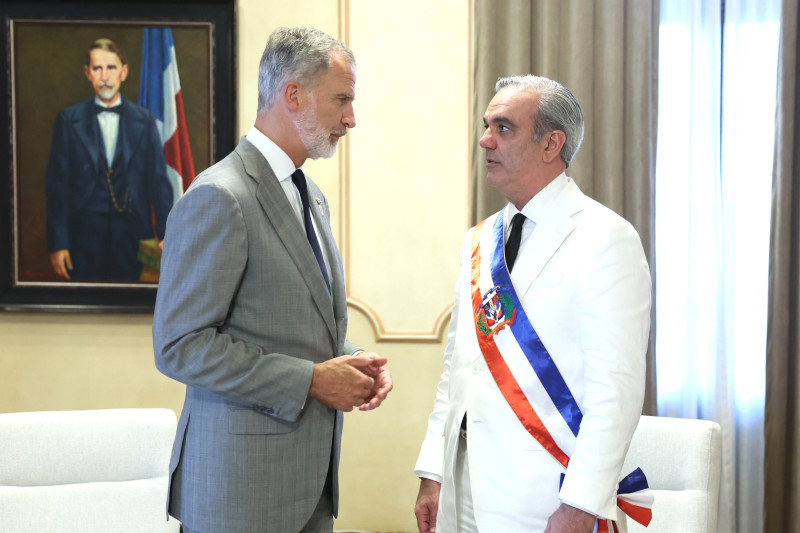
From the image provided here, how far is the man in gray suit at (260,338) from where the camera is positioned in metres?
1.34

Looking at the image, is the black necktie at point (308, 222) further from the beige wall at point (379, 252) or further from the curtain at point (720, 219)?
the curtain at point (720, 219)

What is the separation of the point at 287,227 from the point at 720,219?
2.08 m

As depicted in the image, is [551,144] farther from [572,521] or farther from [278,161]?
[572,521]

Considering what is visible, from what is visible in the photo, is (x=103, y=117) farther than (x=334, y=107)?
Yes

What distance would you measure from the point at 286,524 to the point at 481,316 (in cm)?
57

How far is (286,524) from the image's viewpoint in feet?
4.65

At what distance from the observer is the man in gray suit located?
134 cm

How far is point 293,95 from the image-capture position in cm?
154

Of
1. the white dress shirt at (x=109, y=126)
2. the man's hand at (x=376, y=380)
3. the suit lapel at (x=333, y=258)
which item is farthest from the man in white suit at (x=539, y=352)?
the white dress shirt at (x=109, y=126)

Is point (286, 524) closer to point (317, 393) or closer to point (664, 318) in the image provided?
point (317, 393)

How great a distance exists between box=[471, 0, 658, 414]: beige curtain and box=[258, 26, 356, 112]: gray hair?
4.77 feet

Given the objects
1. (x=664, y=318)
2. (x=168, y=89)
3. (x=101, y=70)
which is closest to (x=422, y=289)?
(x=664, y=318)

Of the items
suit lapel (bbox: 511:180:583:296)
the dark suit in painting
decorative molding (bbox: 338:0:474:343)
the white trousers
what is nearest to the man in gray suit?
the white trousers

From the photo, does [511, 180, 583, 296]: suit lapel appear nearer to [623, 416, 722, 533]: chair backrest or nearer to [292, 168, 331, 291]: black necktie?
[292, 168, 331, 291]: black necktie
